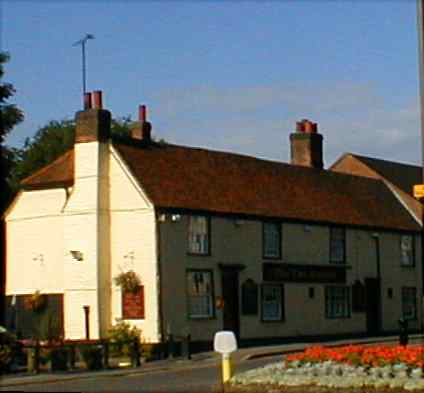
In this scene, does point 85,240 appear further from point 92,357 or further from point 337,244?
point 337,244

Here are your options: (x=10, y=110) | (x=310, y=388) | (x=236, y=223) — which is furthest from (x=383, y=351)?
(x=10, y=110)

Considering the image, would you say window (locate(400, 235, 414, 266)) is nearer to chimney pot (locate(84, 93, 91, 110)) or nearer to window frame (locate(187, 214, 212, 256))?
window frame (locate(187, 214, 212, 256))

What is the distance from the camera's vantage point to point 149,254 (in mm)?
38875

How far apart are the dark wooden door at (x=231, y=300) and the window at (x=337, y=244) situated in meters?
6.20

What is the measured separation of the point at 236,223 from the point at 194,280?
3.04 m

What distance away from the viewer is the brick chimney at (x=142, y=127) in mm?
42750

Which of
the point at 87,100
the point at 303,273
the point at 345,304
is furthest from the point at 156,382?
the point at 345,304

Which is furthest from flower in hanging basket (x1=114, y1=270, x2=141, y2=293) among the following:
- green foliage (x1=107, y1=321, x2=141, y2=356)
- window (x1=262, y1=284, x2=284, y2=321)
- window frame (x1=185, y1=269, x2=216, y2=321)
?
window (x1=262, y1=284, x2=284, y2=321)

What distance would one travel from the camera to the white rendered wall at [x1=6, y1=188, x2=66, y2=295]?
42.1m

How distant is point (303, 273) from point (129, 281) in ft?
27.3

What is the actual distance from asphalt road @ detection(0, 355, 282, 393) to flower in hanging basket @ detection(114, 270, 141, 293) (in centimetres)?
586

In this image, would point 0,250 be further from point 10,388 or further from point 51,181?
point 10,388

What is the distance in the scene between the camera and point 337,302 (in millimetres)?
46812

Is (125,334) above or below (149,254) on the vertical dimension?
below
